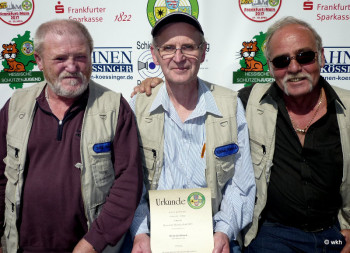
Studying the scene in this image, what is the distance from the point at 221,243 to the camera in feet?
5.42

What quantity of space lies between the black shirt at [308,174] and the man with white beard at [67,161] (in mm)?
944

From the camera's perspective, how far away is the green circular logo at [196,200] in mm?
1653

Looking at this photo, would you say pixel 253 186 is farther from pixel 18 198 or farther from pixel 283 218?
pixel 18 198

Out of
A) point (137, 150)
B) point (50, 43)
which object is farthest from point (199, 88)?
point (50, 43)

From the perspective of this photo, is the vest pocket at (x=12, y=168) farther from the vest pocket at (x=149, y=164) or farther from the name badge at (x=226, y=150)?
the name badge at (x=226, y=150)

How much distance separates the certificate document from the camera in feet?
5.27

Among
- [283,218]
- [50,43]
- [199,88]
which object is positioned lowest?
[283,218]

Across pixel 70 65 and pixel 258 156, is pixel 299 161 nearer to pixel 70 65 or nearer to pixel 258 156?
pixel 258 156

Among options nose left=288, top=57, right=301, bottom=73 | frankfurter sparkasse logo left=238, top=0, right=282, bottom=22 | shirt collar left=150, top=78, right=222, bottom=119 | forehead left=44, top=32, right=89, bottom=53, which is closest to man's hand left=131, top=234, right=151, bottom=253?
shirt collar left=150, top=78, right=222, bottom=119

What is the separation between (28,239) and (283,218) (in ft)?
5.21

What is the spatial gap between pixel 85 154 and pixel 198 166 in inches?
26.8

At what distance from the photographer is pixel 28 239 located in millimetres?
1635

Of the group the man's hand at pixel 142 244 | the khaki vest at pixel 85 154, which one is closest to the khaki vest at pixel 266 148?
the man's hand at pixel 142 244

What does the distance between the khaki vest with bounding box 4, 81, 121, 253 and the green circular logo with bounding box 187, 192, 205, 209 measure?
0.48 metres
